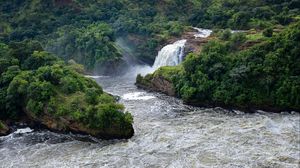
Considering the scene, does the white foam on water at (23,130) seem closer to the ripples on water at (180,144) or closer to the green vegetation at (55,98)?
the ripples on water at (180,144)

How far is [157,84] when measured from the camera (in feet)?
182

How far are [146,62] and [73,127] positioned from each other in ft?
115

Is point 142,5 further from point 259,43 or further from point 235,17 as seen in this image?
point 259,43

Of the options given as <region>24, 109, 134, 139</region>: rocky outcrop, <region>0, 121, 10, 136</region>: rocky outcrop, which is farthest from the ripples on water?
<region>0, 121, 10, 136</region>: rocky outcrop

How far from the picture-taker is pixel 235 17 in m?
70.1

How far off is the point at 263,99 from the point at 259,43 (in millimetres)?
9554

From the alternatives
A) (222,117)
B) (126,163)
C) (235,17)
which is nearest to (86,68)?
(235,17)

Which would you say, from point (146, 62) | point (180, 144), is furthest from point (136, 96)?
point (146, 62)

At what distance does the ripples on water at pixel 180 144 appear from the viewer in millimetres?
33000

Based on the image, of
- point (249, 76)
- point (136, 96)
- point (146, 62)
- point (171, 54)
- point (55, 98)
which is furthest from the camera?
point (146, 62)

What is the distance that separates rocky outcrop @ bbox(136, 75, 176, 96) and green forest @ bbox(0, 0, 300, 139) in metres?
0.53

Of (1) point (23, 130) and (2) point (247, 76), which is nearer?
(1) point (23, 130)

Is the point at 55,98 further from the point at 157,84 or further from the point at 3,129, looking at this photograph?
the point at 157,84

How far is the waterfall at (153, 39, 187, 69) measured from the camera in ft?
205
